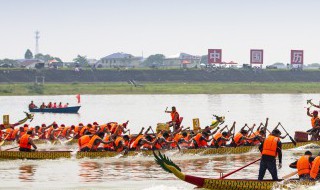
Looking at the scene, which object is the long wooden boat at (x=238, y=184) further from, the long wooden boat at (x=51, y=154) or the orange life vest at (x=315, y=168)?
the long wooden boat at (x=51, y=154)

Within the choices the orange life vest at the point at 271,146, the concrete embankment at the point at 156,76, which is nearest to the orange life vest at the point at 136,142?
the orange life vest at the point at 271,146

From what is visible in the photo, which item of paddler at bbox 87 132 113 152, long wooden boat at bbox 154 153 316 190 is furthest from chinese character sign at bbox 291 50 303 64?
long wooden boat at bbox 154 153 316 190

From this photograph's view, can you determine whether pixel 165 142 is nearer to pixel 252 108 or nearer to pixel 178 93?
pixel 252 108

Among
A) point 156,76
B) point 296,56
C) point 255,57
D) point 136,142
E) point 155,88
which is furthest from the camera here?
point 296,56

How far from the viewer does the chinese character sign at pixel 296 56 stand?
175 metres

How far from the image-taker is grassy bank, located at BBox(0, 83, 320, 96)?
125062 millimetres

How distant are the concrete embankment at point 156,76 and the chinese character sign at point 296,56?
15.5 m

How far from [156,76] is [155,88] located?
16.7 metres

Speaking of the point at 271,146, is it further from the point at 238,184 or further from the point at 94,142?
the point at 94,142

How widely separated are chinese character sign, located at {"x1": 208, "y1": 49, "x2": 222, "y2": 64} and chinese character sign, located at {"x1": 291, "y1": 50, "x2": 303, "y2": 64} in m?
17.3

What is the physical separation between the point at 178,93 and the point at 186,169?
3673 inches

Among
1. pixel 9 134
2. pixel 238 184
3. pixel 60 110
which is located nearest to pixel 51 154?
pixel 9 134

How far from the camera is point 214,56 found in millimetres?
167750

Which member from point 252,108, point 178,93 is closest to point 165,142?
point 252,108
